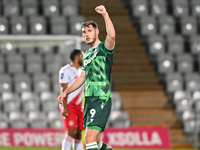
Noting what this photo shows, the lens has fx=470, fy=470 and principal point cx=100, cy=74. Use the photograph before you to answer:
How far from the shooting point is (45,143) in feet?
32.8

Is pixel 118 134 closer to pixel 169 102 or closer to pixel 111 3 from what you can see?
pixel 169 102

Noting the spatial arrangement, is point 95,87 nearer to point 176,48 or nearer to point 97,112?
point 97,112

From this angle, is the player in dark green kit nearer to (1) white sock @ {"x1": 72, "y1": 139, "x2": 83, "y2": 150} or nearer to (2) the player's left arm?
(2) the player's left arm

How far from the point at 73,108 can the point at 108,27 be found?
2.34 meters

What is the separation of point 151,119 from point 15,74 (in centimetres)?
337

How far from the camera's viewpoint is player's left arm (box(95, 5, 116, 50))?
13.9 feet

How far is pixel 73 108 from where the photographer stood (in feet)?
21.0

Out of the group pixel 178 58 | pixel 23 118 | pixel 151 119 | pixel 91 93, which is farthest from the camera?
pixel 178 58

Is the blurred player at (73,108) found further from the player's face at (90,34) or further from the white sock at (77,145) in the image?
the player's face at (90,34)

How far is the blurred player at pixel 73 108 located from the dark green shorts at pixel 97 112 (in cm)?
160

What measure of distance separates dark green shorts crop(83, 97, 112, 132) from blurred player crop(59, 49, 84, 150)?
1602 millimetres

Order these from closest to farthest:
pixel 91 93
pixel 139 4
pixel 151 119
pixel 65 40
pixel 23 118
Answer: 1. pixel 91 93
2. pixel 65 40
3. pixel 23 118
4. pixel 151 119
5. pixel 139 4

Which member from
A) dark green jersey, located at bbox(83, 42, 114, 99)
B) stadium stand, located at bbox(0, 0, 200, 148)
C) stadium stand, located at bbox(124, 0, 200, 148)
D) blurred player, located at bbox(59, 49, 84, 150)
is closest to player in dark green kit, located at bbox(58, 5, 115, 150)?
dark green jersey, located at bbox(83, 42, 114, 99)

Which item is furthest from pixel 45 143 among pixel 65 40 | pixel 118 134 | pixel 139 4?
pixel 139 4
